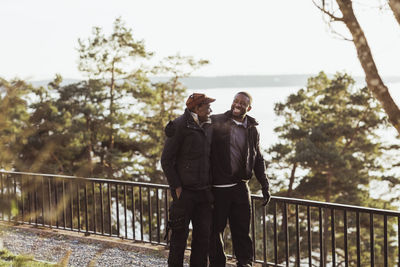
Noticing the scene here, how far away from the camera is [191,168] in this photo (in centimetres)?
450

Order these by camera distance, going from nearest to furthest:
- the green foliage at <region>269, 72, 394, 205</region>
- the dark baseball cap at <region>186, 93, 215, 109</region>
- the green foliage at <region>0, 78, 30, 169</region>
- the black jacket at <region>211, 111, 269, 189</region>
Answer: the green foliage at <region>0, 78, 30, 169</region> < the dark baseball cap at <region>186, 93, 215, 109</region> < the black jacket at <region>211, 111, 269, 189</region> < the green foliage at <region>269, 72, 394, 205</region>

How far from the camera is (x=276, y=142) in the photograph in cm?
2962

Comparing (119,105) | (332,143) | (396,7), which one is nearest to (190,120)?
(396,7)

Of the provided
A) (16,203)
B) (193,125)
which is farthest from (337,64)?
(16,203)

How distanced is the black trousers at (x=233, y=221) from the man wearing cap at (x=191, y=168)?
165 millimetres

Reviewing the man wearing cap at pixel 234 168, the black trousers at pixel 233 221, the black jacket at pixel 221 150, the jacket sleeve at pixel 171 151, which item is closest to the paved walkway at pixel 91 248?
the black trousers at pixel 233 221

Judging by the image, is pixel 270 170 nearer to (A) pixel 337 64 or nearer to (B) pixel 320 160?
(B) pixel 320 160

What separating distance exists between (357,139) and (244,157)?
2553cm

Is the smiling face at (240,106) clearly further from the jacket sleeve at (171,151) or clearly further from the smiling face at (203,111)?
the jacket sleeve at (171,151)

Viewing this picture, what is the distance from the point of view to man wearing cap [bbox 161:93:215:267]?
4.47m

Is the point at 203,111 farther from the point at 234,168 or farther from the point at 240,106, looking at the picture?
the point at 234,168

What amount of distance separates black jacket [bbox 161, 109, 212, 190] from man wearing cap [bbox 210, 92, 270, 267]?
195 mm

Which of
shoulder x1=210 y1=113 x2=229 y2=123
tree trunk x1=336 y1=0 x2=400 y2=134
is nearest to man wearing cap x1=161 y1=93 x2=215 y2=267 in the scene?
shoulder x1=210 y1=113 x2=229 y2=123

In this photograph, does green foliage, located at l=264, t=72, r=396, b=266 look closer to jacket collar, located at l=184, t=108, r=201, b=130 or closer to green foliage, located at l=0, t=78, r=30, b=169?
jacket collar, located at l=184, t=108, r=201, b=130
